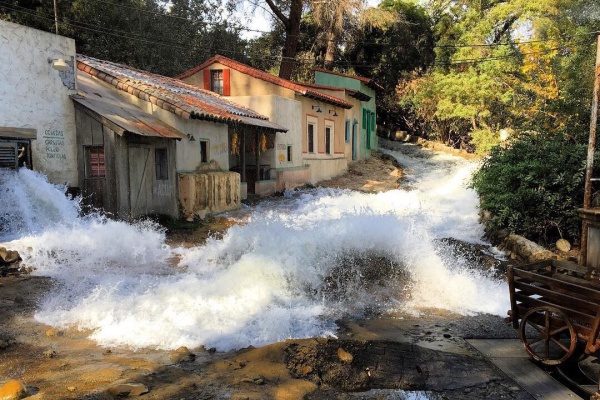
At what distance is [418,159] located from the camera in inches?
1162

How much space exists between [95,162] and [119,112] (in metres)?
1.70

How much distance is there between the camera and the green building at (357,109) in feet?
89.4

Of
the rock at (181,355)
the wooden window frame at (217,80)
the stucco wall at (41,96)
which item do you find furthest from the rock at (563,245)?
the wooden window frame at (217,80)

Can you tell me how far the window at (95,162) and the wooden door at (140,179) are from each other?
70 cm

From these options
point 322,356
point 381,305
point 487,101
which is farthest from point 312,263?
point 487,101

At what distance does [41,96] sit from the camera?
11.4 m

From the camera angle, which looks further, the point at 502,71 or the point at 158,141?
the point at 502,71

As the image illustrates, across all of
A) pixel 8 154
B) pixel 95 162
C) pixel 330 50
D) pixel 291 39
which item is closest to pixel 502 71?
pixel 291 39

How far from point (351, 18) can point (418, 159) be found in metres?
9.70

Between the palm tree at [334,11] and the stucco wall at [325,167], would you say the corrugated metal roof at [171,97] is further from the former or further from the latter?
the palm tree at [334,11]

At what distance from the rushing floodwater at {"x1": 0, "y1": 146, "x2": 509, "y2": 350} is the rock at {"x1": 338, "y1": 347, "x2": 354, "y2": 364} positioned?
0.80 meters

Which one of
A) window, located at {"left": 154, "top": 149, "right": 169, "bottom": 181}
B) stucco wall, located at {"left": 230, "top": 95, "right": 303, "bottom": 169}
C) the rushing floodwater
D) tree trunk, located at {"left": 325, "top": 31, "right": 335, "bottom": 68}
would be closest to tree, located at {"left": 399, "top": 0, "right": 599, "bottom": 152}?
tree trunk, located at {"left": 325, "top": 31, "right": 335, "bottom": 68}

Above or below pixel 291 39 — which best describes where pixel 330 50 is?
above

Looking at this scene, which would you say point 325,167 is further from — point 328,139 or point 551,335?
point 551,335
